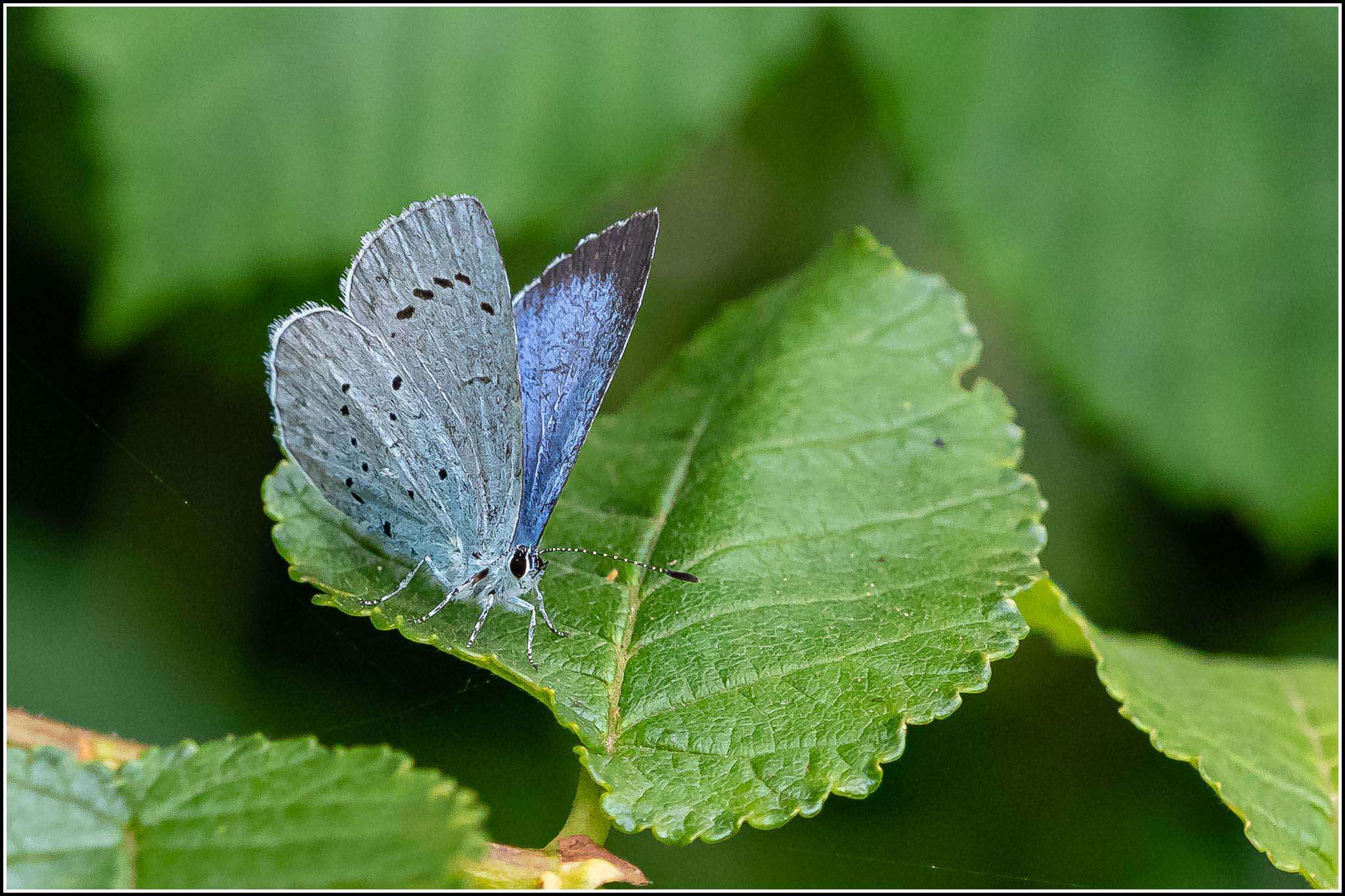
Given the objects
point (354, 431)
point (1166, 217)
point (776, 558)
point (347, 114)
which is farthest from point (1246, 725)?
point (347, 114)

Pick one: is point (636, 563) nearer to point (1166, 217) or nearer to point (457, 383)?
point (457, 383)

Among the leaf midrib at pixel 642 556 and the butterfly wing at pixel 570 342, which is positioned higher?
the butterfly wing at pixel 570 342

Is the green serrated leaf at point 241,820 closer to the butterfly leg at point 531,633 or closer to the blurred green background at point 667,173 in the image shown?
the butterfly leg at point 531,633

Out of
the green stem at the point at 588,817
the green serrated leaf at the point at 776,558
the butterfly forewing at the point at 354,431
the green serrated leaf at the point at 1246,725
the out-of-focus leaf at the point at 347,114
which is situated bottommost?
the green serrated leaf at the point at 1246,725

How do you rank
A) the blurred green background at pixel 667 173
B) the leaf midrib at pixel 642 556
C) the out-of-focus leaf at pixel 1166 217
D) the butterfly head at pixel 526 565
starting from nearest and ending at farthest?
the leaf midrib at pixel 642 556
the butterfly head at pixel 526 565
the blurred green background at pixel 667 173
the out-of-focus leaf at pixel 1166 217

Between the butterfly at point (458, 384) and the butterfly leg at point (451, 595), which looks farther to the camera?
the butterfly leg at point (451, 595)

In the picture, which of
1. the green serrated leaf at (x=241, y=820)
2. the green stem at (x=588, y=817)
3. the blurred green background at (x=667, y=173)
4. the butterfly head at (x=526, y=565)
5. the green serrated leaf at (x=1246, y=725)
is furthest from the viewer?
the blurred green background at (x=667, y=173)

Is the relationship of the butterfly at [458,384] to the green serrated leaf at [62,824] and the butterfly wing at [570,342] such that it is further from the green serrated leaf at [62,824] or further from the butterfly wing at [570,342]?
the green serrated leaf at [62,824]

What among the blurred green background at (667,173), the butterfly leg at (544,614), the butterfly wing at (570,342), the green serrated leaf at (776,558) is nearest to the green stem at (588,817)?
the green serrated leaf at (776,558)
